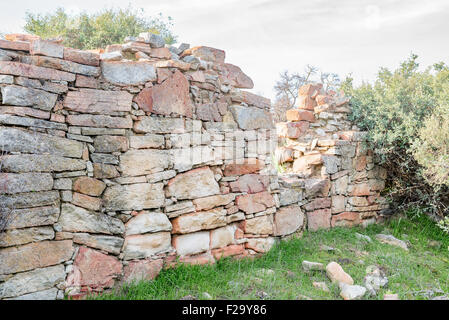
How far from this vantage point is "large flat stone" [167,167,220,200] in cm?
374

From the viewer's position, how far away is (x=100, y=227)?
10.8ft

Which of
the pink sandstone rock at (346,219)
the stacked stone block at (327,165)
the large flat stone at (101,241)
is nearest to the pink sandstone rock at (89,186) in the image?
the large flat stone at (101,241)

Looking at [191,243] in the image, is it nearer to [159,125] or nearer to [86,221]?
[86,221]

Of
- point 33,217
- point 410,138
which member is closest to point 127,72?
point 33,217

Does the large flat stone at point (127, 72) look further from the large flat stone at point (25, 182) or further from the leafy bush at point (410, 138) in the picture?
the leafy bush at point (410, 138)

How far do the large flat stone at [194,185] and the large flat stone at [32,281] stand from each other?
1.36 meters

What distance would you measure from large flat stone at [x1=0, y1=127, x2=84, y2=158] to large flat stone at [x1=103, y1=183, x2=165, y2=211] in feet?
1.70

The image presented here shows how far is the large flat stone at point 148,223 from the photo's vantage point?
3.44 metres

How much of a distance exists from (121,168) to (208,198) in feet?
3.72

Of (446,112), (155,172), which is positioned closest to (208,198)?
(155,172)

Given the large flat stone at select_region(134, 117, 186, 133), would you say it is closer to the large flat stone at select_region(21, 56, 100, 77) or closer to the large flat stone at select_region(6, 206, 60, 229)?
the large flat stone at select_region(21, 56, 100, 77)

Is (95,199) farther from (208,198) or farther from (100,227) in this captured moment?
(208,198)

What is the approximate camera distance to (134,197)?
3.44 metres

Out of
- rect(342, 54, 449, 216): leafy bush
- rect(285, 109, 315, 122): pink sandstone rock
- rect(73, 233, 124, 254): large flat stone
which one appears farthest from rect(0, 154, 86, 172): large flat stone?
rect(342, 54, 449, 216): leafy bush
